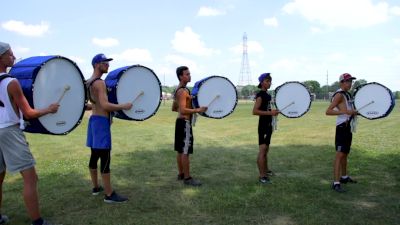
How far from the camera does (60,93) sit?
532 cm

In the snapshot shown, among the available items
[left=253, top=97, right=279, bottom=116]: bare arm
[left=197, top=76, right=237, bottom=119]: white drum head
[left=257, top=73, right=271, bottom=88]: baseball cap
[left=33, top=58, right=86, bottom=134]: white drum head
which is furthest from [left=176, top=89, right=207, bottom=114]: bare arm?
[left=33, top=58, right=86, bottom=134]: white drum head

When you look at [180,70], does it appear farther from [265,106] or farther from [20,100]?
[20,100]

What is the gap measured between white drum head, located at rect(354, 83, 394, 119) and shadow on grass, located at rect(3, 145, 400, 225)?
1277mm

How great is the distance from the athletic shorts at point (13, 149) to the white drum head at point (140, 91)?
1726mm

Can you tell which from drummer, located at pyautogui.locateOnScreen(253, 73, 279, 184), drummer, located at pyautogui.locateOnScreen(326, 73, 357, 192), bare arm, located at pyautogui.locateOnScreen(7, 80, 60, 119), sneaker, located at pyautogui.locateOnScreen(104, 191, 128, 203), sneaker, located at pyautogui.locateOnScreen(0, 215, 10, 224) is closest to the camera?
bare arm, located at pyautogui.locateOnScreen(7, 80, 60, 119)

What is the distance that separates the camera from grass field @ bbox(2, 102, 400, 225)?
221 inches

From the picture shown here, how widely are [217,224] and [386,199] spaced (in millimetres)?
2916

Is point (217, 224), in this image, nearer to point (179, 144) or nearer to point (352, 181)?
point (179, 144)

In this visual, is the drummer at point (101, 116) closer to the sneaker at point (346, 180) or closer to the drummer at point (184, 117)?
the drummer at point (184, 117)

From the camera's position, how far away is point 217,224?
5.29 m

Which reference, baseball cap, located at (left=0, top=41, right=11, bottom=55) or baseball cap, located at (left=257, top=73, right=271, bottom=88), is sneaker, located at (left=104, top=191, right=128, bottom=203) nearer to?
baseball cap, located at (left=0, top=41, right=11, bottom=55)

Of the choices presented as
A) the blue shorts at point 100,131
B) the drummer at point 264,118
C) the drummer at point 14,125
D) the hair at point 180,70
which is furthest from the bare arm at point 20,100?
the drummer at point 264,118

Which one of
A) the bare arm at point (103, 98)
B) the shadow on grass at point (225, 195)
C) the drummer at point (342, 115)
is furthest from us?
the drummer at point (342, 115)

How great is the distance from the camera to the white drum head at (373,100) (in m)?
7.48
